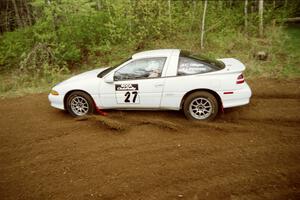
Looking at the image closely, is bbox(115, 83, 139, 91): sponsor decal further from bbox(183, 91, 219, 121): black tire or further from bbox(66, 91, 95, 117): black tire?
bbox(183, 91, 219, 121): black tire

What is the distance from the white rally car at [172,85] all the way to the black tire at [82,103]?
118 mm

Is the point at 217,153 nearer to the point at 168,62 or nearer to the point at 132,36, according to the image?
the point at 168,62

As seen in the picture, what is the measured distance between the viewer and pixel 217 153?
416cm

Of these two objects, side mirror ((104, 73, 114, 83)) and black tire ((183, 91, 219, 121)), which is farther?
side mirror ((104, 73, 114, 83))

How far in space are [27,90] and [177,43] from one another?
719 centimetres

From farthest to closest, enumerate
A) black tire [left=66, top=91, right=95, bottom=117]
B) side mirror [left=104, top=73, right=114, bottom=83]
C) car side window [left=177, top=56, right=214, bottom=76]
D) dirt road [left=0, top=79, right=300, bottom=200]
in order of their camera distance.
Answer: black tire [left=66, top=91, right=95, bottom=117] < side mirror [left=104, top=73, right=114, bottom=83] < car side window [left=177, top=56, right=214, bottom=76] < dirt road [left=0, top=79, right=300, bottom=200]

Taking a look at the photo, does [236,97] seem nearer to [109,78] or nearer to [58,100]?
[109,78]

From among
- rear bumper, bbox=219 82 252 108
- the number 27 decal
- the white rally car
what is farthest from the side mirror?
rear bumper, bbox=219 82 252 108

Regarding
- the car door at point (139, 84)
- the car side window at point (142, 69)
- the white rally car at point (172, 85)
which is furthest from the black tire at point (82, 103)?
the car side window at point (142, 69)

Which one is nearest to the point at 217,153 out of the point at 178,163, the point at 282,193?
the point at 178,163

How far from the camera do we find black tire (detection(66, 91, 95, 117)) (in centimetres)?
571

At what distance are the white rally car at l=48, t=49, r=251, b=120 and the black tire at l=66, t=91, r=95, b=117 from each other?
0.12 meters

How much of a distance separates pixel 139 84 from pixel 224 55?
6165 millimetres

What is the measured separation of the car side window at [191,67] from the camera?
16.9ft
